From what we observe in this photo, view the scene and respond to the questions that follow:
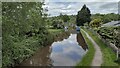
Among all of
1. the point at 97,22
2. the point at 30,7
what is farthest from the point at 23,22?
the point at 97,22

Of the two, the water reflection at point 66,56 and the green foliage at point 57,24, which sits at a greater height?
the water reflection at point 66,56

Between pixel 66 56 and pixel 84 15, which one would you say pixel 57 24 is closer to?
pixel 84 15

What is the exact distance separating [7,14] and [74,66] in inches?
285

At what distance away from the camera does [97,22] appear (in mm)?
59562

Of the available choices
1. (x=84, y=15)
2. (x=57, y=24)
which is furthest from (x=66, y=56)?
(x=84, y=15)

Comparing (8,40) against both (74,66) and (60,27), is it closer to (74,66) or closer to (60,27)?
(74,66)

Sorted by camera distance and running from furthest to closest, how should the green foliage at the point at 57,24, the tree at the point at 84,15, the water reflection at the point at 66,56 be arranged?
the tree at the point at 84,15 < the green foliage at the point at 57,24 < the water reflection at the point at 66,56

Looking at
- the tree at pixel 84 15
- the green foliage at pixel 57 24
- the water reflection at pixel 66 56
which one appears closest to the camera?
the water reflection at pixel 66 56

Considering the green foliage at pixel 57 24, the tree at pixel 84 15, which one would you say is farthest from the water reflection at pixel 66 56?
the tree at pixel 84 15

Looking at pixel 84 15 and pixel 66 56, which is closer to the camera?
pixel 66 56

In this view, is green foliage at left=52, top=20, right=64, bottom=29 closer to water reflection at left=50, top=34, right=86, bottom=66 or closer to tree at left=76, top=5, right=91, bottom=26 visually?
tree at left=76, top=5, right=91, bottom=26

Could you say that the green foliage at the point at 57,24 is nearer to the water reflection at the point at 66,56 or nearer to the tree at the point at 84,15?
the tree at the point at 84,15

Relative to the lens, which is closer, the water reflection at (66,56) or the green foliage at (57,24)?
the water reflection at (66,56)

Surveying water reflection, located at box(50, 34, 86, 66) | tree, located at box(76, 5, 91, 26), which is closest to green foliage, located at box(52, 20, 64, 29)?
tree, located at box(76, 5, 91, 26)
